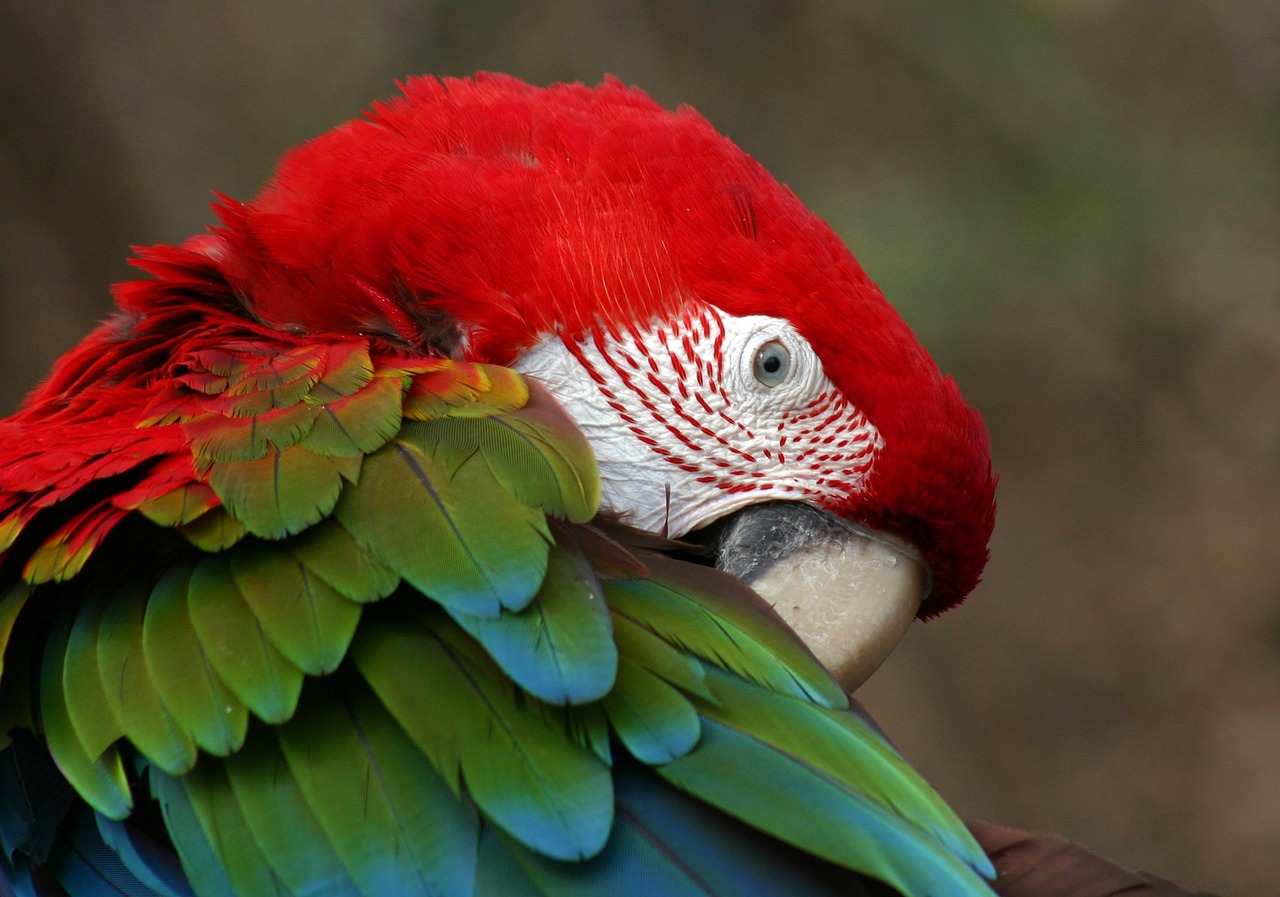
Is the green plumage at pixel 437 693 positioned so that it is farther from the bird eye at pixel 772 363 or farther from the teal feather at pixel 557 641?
the bird eye at pixel 772 363

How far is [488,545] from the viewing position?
77 cm

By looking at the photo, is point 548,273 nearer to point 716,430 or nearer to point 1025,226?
point 716,430

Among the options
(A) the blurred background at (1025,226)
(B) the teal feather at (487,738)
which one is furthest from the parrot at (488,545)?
(A) the blurred background at (1025,226)

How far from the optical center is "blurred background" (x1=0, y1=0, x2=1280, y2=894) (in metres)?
2.78

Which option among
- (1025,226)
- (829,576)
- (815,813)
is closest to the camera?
(815,813)

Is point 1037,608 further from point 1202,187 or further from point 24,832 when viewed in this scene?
point 24,832

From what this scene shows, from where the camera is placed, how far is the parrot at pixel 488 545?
2.34 feet

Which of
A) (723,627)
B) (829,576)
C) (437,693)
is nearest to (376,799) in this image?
(437,693)

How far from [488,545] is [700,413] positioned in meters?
0.35

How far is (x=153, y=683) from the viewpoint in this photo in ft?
2.50

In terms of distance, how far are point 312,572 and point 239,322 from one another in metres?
0.40

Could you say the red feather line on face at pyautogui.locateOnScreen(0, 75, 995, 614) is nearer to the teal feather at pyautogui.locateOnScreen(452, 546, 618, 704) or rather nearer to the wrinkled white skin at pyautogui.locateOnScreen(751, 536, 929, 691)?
the wrinkled white skin at pyautogui.locateOnScreen(751, 536, 929, 691)

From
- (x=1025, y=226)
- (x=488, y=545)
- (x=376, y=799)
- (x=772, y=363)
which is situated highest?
(x=1025, y=226)

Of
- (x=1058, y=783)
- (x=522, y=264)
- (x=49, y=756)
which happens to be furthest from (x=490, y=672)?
(x=1058, y=783)
